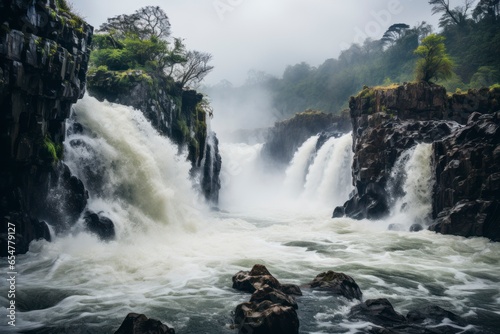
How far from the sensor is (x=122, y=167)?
21062 millimetres

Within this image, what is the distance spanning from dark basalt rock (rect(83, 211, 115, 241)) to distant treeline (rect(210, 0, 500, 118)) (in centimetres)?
3637

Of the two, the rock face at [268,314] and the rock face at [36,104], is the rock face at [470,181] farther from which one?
the rock face at [36,104]

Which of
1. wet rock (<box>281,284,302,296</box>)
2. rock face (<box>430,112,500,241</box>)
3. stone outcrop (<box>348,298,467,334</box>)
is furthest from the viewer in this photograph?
rock face (<box>430,112,500,241</box>)

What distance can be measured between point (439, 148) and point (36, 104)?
22.6 metres

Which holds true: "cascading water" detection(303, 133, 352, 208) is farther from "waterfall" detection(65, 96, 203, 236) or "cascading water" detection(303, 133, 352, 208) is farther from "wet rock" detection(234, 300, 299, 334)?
"wet rock" detection(234, 300, 299, 334)

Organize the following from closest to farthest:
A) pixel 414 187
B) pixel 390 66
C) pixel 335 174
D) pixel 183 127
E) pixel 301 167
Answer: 1. pixel 414 187
2. pixel 183 127
3. pixel 335 174
4. pixel 301 167
5. pixel 390 66

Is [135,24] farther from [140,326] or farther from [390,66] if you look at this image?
[390,66]

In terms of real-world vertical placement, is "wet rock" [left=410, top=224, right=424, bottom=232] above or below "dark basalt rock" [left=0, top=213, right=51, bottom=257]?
above

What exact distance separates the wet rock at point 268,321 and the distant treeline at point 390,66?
125 feet

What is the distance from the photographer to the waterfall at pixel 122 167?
19594 mm

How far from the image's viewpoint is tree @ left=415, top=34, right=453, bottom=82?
1352 inches

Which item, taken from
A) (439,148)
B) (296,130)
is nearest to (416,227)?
(439,148)

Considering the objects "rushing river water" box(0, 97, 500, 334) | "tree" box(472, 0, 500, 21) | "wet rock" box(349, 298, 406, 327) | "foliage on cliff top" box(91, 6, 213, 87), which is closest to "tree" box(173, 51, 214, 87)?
"foliage on cliff top" box(91, 6, 213, 87)

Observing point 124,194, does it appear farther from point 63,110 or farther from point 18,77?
point 18,77
